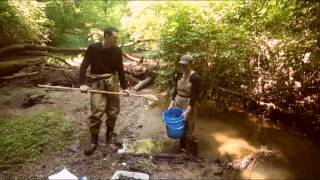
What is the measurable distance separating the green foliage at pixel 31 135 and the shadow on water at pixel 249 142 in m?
1.81

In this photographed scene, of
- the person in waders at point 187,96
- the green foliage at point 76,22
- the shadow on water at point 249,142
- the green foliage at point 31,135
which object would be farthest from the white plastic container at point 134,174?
the green foliage at point 76,22

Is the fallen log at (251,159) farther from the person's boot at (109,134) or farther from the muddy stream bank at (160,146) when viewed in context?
the person's boot at (109,134)

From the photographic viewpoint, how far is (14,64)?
1152cm

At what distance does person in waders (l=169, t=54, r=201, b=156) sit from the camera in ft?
22.1

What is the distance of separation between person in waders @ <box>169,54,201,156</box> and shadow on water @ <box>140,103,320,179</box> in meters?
0.39

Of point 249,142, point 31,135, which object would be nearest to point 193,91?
point 249,142

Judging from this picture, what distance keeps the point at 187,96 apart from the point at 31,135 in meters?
3.28

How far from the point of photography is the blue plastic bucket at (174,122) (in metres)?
6.80

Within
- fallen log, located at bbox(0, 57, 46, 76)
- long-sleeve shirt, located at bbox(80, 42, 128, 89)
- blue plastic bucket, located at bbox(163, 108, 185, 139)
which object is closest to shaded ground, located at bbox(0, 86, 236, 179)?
blue plastic bucket, located at bbox(163, 108, 185, 139)

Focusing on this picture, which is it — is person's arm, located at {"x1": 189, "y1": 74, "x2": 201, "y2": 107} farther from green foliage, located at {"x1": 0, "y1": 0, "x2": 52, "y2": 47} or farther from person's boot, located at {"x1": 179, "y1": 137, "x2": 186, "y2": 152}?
green foliage, located at {"x1": 0, "y1": 0, "x2": 52, "y2": 47}

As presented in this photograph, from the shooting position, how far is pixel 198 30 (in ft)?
30.7

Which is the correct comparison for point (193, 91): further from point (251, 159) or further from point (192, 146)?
point (251, 159)

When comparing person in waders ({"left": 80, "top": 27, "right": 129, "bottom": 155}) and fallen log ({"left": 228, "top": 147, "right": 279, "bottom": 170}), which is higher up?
person in waders ({"left": 80, "top": 27, "right": 129, "bottom": 155})

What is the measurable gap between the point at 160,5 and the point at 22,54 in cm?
467
